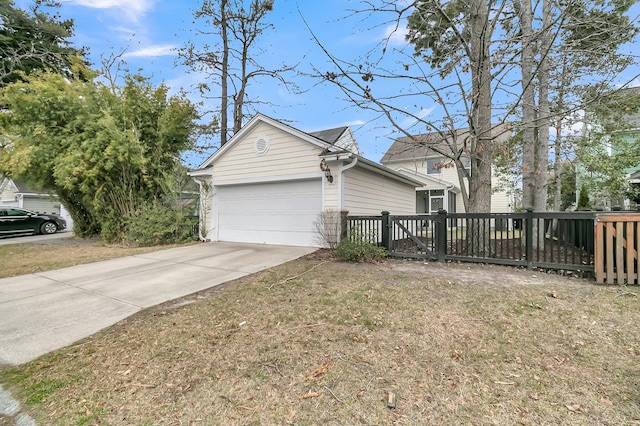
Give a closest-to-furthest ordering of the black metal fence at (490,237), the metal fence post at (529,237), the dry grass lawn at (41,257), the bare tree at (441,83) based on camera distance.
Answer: the black metal fence at (490,237) → the metal fence post at (529,237) → the bare tree at (441,83) → the dry grass lawn at (41,257)

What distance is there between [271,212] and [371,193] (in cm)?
323

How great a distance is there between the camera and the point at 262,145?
9.25 m

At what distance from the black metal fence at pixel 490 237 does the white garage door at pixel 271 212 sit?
1.51 m

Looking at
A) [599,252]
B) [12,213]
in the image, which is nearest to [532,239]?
[599,252]

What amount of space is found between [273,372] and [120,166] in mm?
10381

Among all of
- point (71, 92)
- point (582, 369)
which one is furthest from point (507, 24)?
point (71, 92)

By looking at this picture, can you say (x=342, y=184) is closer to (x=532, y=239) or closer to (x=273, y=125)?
(x=273, y=125)

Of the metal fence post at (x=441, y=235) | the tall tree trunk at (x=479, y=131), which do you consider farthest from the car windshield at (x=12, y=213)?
the tall tree trunk at (x=479, y=131)

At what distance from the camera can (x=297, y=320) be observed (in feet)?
10.8

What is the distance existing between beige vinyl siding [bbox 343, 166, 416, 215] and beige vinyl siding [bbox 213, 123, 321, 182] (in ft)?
3.39

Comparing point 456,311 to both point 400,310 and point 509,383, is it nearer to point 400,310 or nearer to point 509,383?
point 400,310

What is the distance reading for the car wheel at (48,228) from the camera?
50.3 feet

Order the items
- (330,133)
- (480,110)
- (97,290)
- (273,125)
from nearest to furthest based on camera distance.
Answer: (97,290) < (480,110) < (273,125) < (330,133)

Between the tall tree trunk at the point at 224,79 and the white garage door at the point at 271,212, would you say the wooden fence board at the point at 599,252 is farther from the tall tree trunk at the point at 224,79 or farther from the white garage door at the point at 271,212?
the tall tree trunk at the point at 224,79
